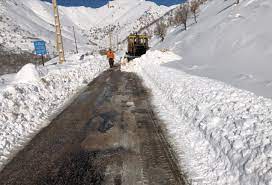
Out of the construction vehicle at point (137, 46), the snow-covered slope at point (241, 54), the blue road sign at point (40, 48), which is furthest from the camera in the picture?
the construction vehicle at point (137, 46)

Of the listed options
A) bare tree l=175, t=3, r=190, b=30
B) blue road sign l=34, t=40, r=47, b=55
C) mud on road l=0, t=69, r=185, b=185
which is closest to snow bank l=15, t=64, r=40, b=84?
blue road sign l=34, t=40, r=47, b=55

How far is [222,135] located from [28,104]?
7.65 m

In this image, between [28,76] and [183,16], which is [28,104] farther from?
[183,16]

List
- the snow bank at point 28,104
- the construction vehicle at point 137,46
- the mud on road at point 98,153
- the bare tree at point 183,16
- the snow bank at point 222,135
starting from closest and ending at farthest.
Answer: the snow bank at point 222,135, the mud on road at point 98,153, the snow bank at point 28,104, the construction vehicle at point 137,46, the bare tree at point 183,16

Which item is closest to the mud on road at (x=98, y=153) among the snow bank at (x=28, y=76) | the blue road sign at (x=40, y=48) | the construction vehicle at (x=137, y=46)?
the snow bank at (x=28, y=76)

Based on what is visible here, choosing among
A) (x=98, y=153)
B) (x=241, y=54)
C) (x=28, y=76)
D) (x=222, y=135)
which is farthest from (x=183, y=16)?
(x=98, y=153)

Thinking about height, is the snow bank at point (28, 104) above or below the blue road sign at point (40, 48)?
below

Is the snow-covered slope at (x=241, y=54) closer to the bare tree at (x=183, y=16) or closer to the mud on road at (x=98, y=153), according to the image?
the mud on road at (x=98, y=153)

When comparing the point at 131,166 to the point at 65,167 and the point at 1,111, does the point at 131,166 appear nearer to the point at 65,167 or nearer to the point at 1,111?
the point at 65,167

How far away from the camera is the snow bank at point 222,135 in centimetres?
546

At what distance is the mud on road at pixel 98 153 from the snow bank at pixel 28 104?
18.4 inches

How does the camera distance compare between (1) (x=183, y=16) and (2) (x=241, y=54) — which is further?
(1) (x=183, y=16)

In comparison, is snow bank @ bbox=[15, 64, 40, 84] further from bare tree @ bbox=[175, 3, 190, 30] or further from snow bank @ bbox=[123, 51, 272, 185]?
bare tree @ bbox=[175, 3, 190, 30]

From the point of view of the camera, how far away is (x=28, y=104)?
1131 centimetres
